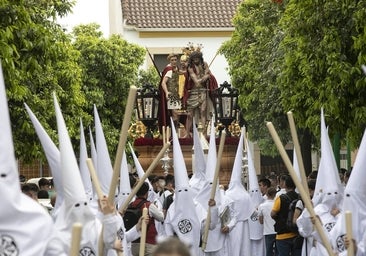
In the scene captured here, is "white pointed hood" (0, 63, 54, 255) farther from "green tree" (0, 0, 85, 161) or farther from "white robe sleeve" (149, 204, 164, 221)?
"green tree" (0, 0, 85, 161)

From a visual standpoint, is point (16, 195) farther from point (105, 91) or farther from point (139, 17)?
point (139, 17)

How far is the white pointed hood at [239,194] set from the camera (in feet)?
70.0

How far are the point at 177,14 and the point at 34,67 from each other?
44.5m

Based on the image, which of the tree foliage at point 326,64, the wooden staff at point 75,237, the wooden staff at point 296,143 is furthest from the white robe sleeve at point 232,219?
the wooden staff at point 75,237

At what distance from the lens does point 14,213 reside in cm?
902

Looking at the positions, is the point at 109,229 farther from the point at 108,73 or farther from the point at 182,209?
the point at 108,73

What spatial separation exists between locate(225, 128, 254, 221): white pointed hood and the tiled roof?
4401 cm

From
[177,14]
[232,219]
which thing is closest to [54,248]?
[232,219]

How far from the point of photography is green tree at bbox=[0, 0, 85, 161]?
776 inches

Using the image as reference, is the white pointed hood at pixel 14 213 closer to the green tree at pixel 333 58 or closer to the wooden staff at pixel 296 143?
the wooden staff at pixel 296 143

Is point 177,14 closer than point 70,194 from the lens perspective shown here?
No

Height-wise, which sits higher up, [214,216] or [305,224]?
[305,224]

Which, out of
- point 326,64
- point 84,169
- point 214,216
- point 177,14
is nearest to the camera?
point 84,169

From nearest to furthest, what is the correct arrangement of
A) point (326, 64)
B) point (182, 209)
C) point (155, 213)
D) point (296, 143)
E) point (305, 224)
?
point (296, 143) → point (305, 224) → point (155, 213) → point (182, 209) → point (326, 64)
